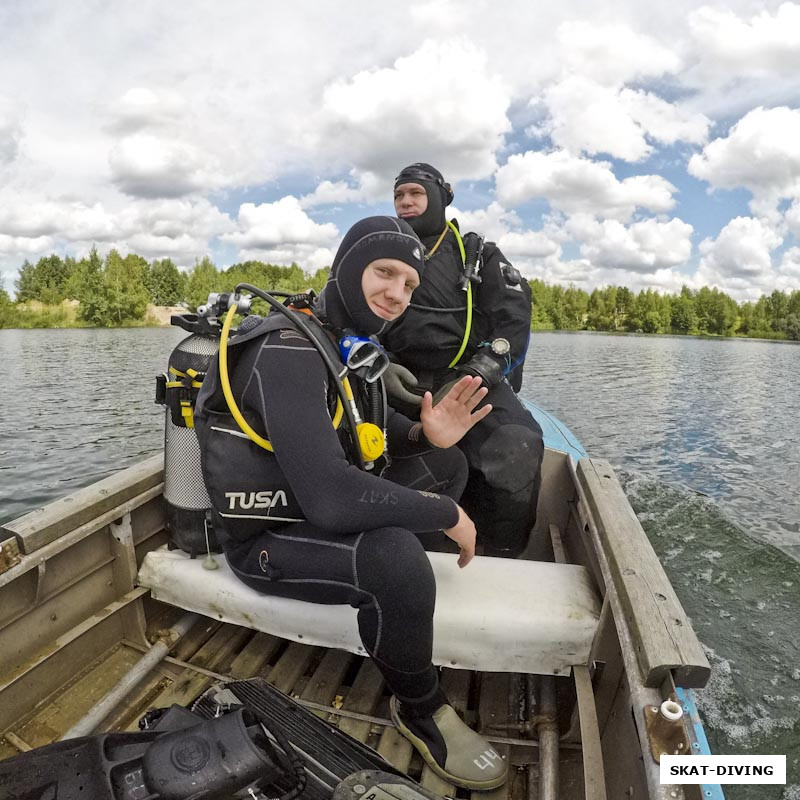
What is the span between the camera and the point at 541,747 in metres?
2.15

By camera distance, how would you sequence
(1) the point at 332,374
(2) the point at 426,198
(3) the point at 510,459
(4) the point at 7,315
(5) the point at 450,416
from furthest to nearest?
1. (4) the point at 7,315
2. (2) the point at 426,198
3. (3) the point at 510,459
4. (5) the point at 450,416
5. (1) the point at 332,374

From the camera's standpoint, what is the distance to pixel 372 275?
2.22 metres

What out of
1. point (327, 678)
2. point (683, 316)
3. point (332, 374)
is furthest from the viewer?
point (683, 316)

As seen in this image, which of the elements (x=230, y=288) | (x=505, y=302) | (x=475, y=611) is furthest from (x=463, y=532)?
(x=230, y=288)

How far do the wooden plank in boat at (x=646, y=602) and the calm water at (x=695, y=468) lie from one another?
8.46ft

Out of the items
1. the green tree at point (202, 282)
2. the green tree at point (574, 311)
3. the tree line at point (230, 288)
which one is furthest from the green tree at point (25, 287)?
the green tree at point (574, 311)

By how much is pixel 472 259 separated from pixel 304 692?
111 inches

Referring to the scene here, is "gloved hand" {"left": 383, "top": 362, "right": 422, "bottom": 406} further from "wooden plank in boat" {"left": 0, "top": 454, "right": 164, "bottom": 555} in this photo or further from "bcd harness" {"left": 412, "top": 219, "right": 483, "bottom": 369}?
"wooden plank in boat" {"left": 0, "top": 454, "right": 164, "bottom": 555}

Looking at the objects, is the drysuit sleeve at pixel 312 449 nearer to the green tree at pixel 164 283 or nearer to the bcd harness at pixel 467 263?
the bcd harness at pixel 467 263

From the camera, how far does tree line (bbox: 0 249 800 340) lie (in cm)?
6812

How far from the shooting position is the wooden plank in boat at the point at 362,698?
92.0 inches

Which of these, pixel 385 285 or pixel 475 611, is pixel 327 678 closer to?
pixel 475 611

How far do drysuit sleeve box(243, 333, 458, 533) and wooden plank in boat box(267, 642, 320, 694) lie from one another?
1114 millimetres

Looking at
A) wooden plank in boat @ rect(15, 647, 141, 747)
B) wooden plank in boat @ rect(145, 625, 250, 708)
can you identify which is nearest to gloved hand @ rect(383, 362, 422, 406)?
wooden plank in boat @ rect(145, 625, 250, 708)
